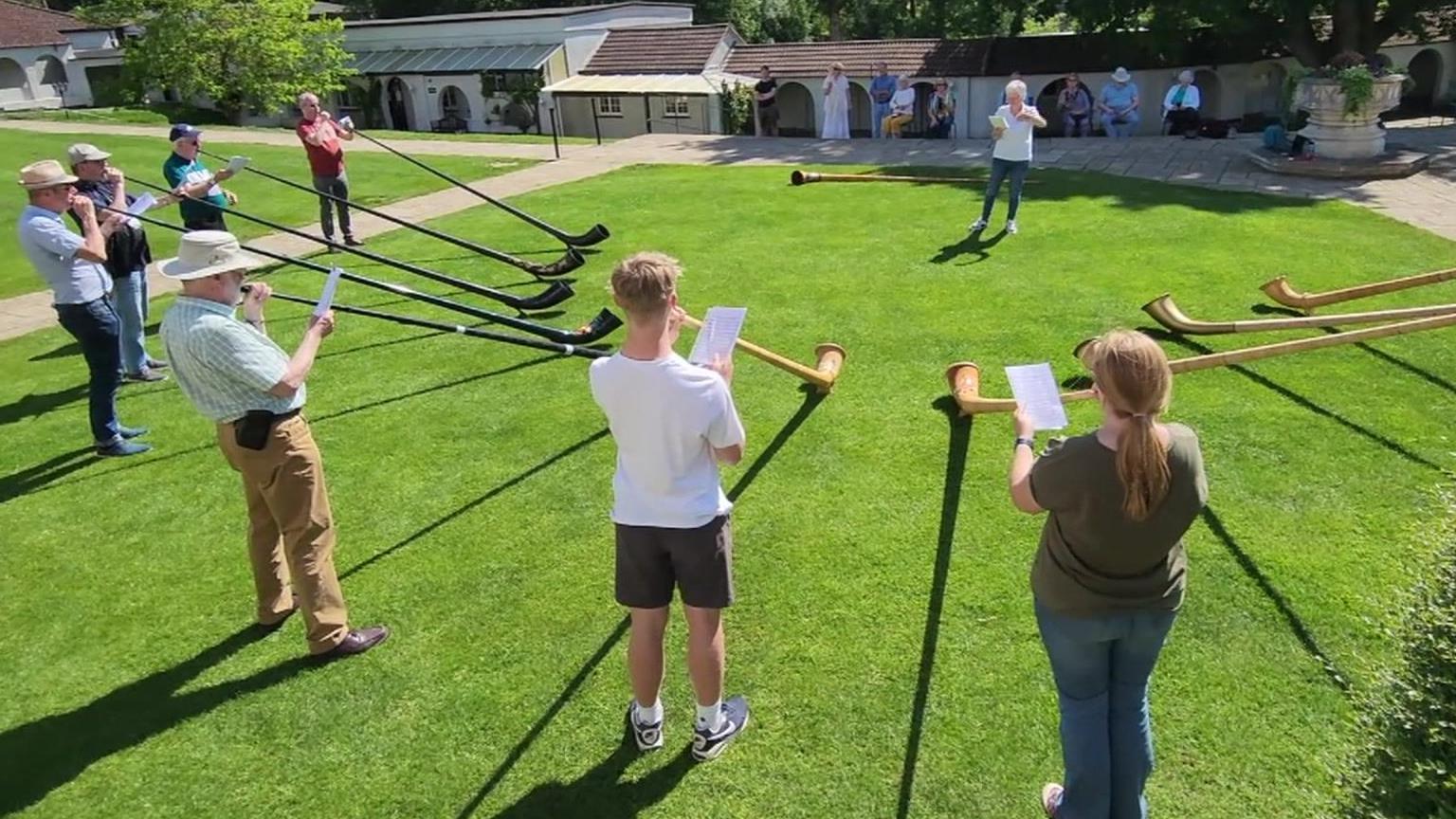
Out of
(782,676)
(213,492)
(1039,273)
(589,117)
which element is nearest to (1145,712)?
(782,676)

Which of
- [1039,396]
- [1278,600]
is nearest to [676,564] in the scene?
[1039,396]

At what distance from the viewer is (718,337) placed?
15.9 ft

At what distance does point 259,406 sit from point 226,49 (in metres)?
36.4

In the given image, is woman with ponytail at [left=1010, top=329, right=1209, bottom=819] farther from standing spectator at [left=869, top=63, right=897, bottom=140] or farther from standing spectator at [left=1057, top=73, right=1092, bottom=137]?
standing spectator at [left=869, top=63, right=897, bottom=140]

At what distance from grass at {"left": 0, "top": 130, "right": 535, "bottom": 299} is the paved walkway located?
740mm

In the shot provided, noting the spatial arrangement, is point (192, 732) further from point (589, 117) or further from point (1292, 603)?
point (589, 117)

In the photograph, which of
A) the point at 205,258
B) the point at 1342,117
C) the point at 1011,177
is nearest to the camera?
the point at 205,258

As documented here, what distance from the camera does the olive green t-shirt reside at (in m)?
3.34

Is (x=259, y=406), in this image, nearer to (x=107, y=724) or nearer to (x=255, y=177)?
(x=107, y=724)

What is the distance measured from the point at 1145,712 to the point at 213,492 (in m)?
6.66

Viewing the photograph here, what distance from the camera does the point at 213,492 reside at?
292 inches

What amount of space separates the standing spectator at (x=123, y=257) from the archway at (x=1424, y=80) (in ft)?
107

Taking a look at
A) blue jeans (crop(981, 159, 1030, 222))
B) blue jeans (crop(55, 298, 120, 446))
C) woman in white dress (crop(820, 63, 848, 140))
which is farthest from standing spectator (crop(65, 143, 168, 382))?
woman in white dress (crop(820, 63, 848, 140))

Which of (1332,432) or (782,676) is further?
(1332,432)
